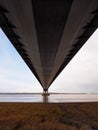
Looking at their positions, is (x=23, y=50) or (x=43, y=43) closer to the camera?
(x=43, y=43)

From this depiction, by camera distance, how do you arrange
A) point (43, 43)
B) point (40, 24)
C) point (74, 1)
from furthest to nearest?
point (43, 43) → point (40, 24) → point (74, 1)

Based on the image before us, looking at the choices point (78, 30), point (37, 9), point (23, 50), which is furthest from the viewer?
point (23, 50)

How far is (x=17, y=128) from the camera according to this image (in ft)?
35.3

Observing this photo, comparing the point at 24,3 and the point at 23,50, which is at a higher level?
the point at 24,3

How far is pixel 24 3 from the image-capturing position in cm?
763

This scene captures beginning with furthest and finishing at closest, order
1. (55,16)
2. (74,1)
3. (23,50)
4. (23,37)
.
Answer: (23,50) < (23,37) < (55,16) < (74,1)

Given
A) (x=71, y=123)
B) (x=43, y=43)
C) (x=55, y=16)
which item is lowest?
(x=71, y=123)

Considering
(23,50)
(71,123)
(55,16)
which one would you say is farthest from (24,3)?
(23,50)

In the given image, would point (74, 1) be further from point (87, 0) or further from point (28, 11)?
point (28, 11)

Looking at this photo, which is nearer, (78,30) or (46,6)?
(46,6)

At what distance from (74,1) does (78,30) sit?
2.97 meters

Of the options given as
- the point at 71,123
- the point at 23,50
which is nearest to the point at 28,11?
the point at 71,123

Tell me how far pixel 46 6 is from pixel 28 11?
71 cm

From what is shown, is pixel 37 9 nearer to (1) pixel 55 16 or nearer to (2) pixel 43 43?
(1) pixel 55 16
